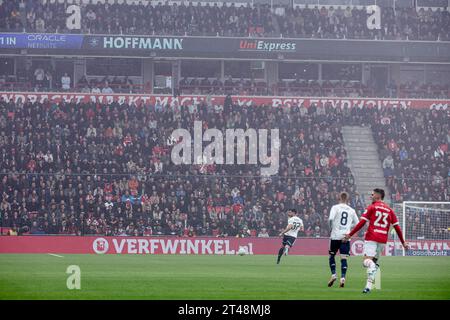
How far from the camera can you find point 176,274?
83.5ft

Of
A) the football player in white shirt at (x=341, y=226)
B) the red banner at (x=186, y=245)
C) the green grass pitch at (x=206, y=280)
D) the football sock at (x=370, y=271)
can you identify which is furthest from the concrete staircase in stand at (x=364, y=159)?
the football sock at (x=370, y=271)

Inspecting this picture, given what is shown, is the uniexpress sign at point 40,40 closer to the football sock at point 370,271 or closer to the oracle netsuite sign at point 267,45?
the oracle netsuite sign at point 267,45

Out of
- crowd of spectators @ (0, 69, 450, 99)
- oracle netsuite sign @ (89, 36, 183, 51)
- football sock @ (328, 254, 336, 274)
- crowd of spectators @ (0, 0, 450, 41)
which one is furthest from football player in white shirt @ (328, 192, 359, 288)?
crowd of spectators @ (0, 0, 450, 41)

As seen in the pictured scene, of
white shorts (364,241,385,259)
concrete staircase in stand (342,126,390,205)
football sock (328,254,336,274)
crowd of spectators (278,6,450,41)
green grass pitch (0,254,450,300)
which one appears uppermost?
crowd of spectators (278,6,450,41)

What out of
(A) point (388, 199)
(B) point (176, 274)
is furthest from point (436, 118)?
(B) point (176, 274)

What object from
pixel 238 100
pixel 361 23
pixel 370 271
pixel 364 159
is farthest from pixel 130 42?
pixel 370 271

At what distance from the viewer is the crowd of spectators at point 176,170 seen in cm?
4178

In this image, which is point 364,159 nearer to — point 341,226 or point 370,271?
point 341,226

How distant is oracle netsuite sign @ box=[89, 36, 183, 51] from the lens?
184ft

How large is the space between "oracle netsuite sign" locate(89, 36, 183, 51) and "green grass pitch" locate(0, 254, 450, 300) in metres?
24.9

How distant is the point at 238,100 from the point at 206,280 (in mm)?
33607

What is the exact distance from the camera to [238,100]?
184 ft

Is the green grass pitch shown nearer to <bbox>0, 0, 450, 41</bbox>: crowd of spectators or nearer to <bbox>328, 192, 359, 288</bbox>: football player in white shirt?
<bbox>328, 192, 359, 288</bbox>: football player in white shirt
